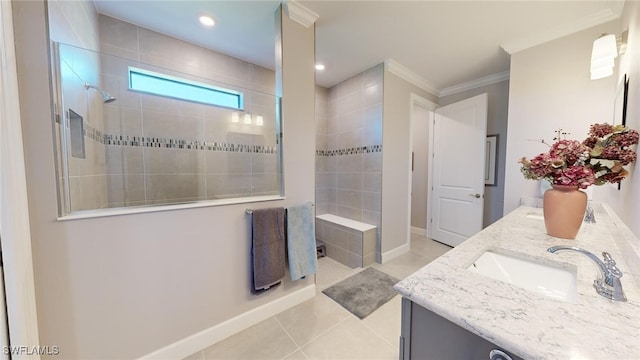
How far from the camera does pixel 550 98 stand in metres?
2.08

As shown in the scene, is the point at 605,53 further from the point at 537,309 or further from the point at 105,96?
the point at 105,96

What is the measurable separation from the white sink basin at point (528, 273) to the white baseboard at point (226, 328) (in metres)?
1.51

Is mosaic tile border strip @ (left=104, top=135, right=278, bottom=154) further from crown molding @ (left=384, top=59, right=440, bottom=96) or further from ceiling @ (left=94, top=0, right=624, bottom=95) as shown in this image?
crown molding @ (left=384, top=59, right=440, bottom=96)

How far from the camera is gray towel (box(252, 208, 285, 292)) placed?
5.33ft

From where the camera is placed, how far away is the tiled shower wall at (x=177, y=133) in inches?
66.8

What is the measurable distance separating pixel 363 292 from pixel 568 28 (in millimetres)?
3127

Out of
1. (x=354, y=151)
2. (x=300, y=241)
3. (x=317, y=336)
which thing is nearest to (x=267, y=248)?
(x=300, y=241)

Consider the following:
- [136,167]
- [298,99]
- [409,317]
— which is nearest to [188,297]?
[136,167]

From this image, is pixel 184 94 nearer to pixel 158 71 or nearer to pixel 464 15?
Answer: pixel 158 71

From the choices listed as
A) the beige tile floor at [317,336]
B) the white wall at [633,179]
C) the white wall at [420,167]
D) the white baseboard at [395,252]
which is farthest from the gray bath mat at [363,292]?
the white wall at [420,167]

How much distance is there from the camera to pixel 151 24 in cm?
196

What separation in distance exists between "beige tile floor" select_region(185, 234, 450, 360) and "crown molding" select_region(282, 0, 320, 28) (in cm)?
250

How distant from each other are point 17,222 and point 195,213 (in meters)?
0.71

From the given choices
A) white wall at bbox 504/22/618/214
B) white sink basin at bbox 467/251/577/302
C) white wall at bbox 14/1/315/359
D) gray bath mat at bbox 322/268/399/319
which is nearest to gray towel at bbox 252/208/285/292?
white wall at bbox 14/1/315/359
